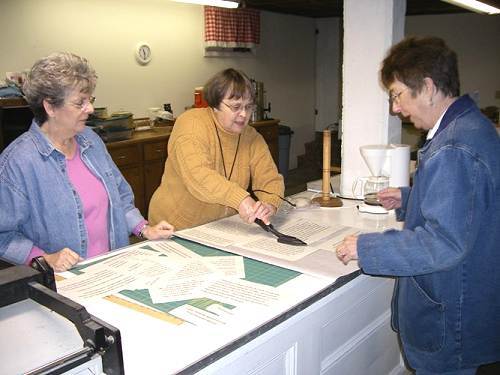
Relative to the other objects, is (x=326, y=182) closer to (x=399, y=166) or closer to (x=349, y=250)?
(x=399, y=166)

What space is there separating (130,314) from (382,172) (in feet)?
4.82

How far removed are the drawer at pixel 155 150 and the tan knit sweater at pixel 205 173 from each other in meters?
2.24

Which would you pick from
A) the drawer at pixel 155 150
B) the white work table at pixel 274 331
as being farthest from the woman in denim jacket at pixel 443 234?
the drawer at pixel 155 150

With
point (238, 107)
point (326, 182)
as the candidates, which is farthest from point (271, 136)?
point (238, 107)

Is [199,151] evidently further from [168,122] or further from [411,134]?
[411,134]

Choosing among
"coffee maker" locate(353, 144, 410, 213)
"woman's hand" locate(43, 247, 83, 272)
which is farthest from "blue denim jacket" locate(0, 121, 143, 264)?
"coffee maker" locate(353, 144, 410, 213)

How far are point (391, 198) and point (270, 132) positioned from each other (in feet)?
13.8

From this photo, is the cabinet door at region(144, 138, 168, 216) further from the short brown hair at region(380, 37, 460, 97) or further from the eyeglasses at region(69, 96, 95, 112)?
the short brown hair at region(380, 37, 460, 97)

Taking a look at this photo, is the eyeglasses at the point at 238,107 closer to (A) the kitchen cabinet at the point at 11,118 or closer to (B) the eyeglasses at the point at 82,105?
(B) the eyeglasses at the point at 82,105

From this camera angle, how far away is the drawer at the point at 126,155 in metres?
4.09

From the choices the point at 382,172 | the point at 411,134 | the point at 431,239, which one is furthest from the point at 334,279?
the point at 411,134

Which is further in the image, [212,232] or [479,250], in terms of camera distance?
[212,232]

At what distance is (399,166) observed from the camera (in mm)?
2260

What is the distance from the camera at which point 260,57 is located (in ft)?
21.8
